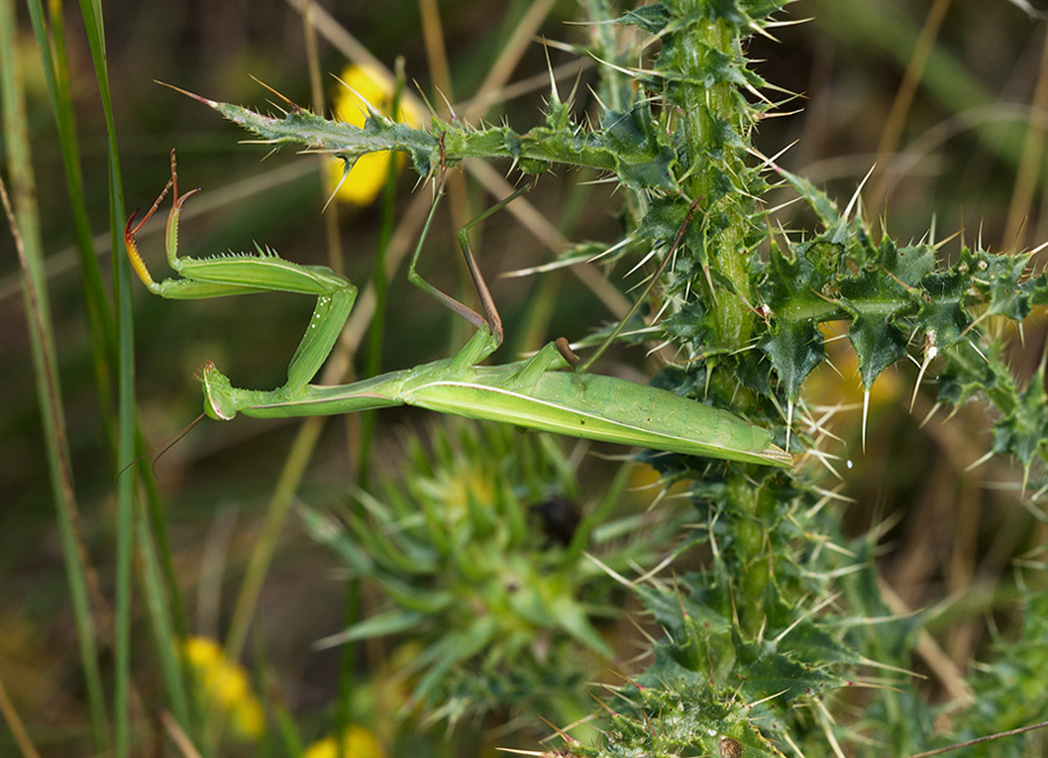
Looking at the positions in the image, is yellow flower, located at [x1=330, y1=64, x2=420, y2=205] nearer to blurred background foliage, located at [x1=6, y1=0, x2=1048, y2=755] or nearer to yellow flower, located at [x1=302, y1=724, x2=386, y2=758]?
blurred background foliage, located at [x1=6, y1=0, x2=1048, y2=755]

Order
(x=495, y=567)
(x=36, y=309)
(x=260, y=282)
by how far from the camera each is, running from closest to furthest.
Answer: (x=260, y=282) < (x=36, y=309) < (x=495, y=567)

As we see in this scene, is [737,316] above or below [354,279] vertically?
above

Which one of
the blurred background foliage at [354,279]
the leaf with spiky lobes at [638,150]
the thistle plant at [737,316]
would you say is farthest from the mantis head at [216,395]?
the blurred background foliage at [354,279]

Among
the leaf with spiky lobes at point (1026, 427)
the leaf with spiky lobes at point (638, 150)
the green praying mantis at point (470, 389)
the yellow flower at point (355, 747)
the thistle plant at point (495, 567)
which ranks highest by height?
the leaf with spiky lobes at point (638, 150)

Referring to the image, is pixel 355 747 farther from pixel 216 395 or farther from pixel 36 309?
pixel 36 309

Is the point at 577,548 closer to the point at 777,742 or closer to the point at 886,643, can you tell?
the point at 777,742

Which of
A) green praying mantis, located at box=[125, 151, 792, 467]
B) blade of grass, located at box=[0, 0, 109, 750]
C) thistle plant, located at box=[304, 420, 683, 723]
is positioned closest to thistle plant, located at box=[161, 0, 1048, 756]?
green praying mantis, located at box=[125, 151, 792, 467]

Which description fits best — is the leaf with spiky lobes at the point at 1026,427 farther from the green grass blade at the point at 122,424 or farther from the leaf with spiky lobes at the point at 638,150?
the green grass blade at the point at 122,424

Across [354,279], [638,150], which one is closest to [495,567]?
[638,150]
